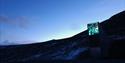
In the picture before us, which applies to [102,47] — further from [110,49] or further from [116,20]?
[116,20]

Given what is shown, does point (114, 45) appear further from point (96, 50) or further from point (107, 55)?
point (96, 50)

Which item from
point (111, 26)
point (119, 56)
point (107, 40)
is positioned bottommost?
point (119, 56)

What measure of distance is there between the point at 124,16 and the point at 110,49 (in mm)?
114145

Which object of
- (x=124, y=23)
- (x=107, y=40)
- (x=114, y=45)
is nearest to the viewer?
(x=107, y=40)

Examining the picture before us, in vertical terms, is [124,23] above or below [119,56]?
above

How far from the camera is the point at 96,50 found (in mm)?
75500

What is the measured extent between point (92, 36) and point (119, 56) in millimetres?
19855

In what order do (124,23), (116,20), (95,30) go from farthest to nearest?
(116,20) → (124,23) → (95,30)

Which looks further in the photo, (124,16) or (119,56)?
(124,16)

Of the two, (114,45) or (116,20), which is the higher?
(116,20)

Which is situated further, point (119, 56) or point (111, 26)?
point (111, 26)

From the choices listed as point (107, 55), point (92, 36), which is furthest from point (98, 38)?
point (107, 55)

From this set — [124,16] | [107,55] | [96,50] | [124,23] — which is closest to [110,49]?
[107,55]

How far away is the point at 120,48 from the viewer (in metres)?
86.6
